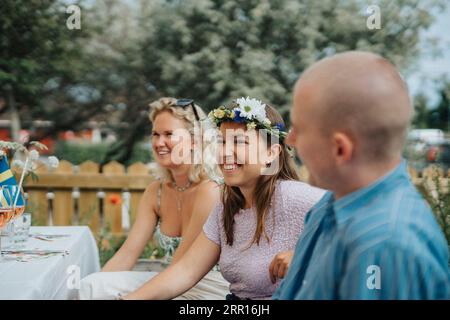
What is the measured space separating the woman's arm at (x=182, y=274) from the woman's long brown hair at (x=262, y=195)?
2.8 inches

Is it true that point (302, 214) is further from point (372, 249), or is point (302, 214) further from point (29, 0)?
point (29, 0)

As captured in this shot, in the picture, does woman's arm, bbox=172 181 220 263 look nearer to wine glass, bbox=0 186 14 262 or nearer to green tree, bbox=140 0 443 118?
wine glass, bbox=0 186 14 262

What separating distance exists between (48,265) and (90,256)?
79cm

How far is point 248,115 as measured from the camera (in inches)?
65.4

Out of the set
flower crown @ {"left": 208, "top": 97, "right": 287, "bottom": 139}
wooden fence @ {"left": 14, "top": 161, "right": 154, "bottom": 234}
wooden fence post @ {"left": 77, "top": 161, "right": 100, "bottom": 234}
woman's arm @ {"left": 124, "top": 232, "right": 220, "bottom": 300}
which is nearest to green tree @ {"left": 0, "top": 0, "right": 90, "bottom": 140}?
wooden fence @ {"left": 14, "top": 161, "right": 154, "bottom": 234}

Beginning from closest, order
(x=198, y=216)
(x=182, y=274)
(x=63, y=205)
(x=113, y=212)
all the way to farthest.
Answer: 1. (x=182, y=274)
2. (x=198, y=216)
3. (x=113, y=212)
4. (x=63, y=205)

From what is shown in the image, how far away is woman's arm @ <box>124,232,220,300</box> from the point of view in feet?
4.69

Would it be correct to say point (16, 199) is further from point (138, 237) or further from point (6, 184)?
point (138, 237)

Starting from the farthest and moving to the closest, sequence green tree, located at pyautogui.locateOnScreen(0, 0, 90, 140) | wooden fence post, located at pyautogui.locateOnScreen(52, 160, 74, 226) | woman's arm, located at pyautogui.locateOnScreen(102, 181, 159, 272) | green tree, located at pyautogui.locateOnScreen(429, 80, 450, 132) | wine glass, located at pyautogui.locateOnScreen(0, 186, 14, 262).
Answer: wooden fence post, located at pyautogui.locateOnScreen(52, 160, 74, 226)
green tree, located at pyautogui.locateOnScreen(429, 80, 450, 132)
green tree, located at pyautogui.locateOnScreen(0, 0, 90, 140)
woman's arm, located at pyautogui.locateOnScreen(102, 181, 159, 272)
wine glass, located at pyautogui.locateOnScreen(0, 186, 14, 262)

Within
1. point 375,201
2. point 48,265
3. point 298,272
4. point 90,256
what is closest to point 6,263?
point 48,265

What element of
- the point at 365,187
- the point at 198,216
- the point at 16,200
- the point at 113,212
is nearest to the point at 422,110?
the point at 113,212

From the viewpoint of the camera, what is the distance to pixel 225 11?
204 inches

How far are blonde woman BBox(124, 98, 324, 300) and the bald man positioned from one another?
2.49ft

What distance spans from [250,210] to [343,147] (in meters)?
0.92
